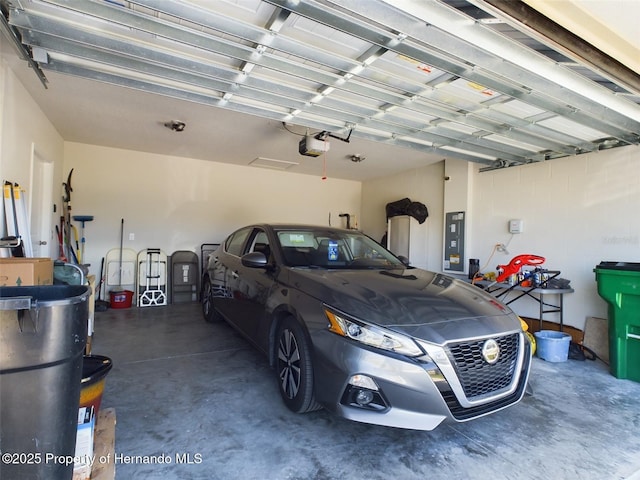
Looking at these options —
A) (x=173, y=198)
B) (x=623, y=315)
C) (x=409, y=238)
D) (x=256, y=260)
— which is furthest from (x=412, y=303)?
(x=173, y=198)

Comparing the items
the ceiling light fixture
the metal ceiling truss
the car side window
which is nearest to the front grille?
the metal ceiling truss

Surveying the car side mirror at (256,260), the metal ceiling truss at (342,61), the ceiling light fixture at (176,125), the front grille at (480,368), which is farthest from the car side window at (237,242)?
the front grille at (480,368)

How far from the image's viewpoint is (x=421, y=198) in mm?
6203

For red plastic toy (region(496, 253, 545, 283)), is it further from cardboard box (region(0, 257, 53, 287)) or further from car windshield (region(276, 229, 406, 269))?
cardboard box (region(0, 257, 53, 287))

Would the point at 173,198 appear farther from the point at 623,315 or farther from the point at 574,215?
the point at 623,315

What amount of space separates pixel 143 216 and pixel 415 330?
5589 mm

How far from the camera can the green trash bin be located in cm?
294

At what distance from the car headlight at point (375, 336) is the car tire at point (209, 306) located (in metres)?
2.82

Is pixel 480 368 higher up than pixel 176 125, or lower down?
lower down

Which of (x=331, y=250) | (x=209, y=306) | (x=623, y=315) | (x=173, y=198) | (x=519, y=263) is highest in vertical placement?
(x=173, y=198)

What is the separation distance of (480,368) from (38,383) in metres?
1.85

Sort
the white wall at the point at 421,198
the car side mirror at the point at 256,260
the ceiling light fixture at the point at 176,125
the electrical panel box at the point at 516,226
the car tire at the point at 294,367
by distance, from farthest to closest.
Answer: the white wall at the point at 421,198, the electrical panel box at the point at 516,226, the ceiling light fixture at the point at 176,125, the car side mirror at the point at 256,260, the car tire at the point at 294,367

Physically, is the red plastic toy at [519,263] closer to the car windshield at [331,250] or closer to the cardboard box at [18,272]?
the car windshield at [331,250]

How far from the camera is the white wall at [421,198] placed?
580cm
